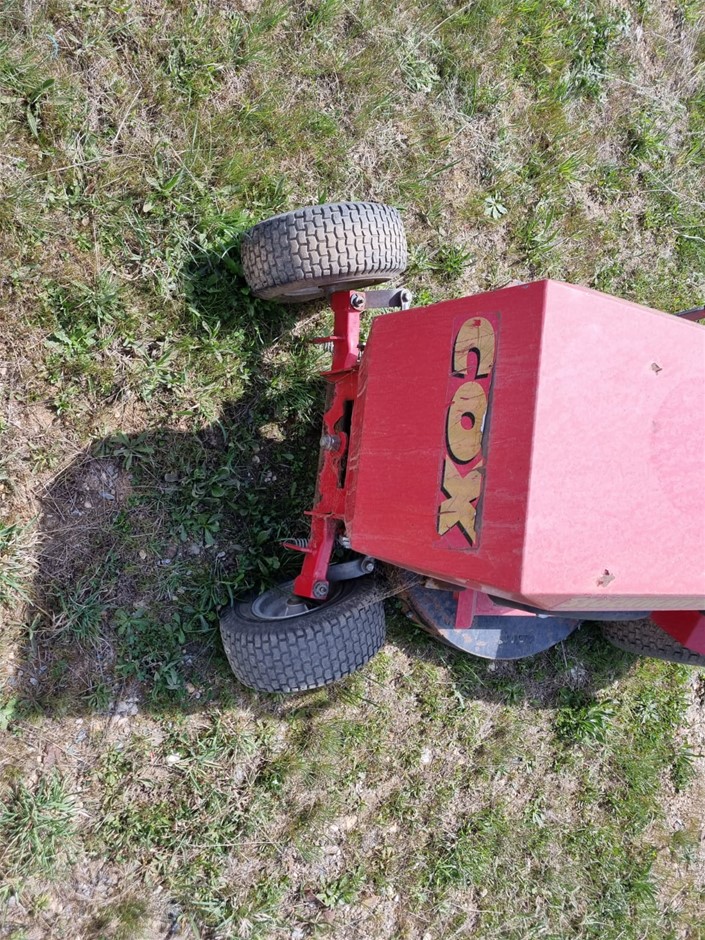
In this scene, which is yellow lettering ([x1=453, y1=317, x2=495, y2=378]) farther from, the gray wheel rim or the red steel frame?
the gray wheel rim

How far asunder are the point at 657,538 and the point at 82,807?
2.56 metres

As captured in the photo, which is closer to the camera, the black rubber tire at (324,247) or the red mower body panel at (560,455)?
the red mower body panel at (560,455)

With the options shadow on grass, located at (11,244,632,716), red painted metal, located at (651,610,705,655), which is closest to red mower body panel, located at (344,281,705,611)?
A: red painted metal, located at (651,610,705,655)

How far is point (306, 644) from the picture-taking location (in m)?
2.75

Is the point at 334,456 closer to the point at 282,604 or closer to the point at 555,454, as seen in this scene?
the point at 282,604

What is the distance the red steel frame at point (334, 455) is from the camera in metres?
2.93

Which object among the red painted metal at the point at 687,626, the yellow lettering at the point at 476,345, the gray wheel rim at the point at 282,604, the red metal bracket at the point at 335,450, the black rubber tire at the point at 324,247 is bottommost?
the red painted metal at the point at 687,626

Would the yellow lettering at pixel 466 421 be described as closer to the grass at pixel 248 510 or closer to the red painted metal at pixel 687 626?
the grass at pixel 248 510

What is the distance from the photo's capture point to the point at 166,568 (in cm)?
321

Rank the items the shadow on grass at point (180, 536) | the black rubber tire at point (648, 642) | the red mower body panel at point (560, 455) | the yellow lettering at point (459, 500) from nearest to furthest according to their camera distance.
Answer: the red mower body panel at point (560, 455) → the yellow lettering at point (459, 500) → the shadow on grass at point (180, 536) → the black rubber tire at point (648, 642)

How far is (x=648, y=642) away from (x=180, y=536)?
2.37 metres

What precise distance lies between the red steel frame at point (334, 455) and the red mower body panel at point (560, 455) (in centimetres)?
65

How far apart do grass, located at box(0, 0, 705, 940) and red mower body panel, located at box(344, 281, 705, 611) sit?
4.36 feet

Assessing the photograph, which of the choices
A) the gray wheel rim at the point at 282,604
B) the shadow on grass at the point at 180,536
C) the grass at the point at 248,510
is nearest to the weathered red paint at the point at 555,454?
the gray wheel rim at the point at 282,604
